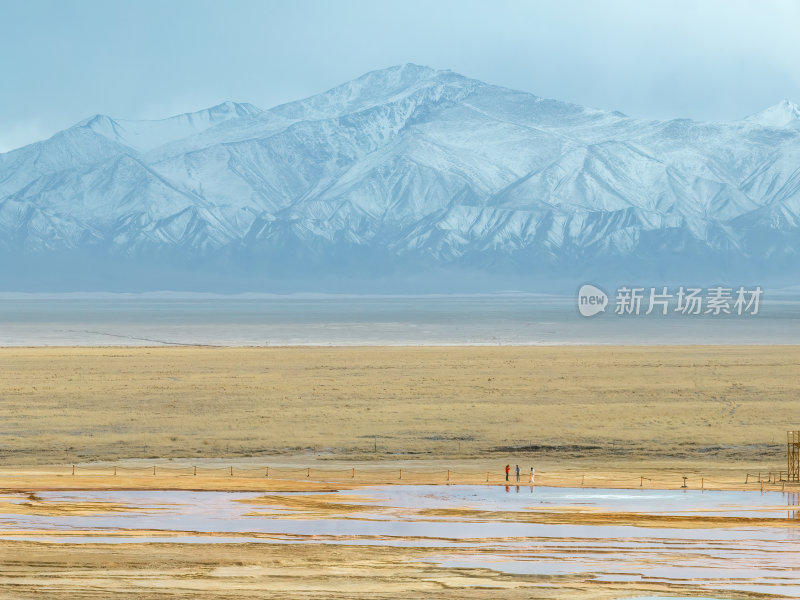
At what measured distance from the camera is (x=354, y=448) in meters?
41.9

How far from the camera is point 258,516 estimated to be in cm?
2761

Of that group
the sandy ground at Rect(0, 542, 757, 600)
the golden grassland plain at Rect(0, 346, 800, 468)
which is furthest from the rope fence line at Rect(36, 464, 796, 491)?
the sandy ground at Rect(0, 542, 757, 600)

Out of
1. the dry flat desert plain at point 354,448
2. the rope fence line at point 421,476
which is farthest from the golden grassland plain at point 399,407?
the rope fence line at point 421,476

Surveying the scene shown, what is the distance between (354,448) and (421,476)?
7117 mm

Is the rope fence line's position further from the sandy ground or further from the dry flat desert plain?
the sandy ground

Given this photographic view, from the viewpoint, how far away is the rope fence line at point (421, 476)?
3312 centimetres

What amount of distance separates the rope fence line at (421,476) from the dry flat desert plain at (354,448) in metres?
0.14

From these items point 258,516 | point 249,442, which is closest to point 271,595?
point 258,516

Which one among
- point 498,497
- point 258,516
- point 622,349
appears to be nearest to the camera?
point 258,516

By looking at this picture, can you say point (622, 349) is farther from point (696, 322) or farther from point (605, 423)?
point (696, 322)

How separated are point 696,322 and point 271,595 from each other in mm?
127713

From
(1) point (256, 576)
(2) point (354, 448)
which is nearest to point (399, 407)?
(2) point (354, 448)

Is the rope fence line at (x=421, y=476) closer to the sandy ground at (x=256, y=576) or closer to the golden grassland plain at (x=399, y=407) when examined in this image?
the golden grassland plain at (x=399, y=407)

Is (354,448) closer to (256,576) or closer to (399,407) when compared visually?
(399,407)
